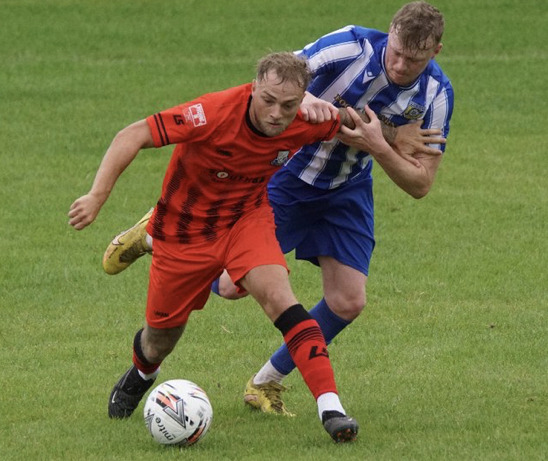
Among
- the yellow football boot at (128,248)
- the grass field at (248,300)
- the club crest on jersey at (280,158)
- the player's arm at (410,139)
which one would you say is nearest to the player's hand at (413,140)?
the player's arm at (410,139)

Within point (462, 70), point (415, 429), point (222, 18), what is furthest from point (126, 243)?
point (222, 18)

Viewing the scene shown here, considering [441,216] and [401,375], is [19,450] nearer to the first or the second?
[401,375]

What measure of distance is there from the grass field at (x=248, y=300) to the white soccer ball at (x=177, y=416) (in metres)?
0.11

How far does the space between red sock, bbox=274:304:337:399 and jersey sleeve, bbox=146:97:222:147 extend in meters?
1.00

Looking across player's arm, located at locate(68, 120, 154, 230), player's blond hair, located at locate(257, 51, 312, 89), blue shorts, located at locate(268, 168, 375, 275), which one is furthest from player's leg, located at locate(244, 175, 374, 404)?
player's arm, located at locate(68, 120, 154, 230)

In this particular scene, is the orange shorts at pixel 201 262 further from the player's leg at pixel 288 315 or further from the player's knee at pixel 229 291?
the player's knee at pixel 229 291

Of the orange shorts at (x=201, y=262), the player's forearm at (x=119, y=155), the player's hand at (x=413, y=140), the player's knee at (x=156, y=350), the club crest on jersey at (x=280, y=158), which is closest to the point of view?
the player's forearm at (x=119, y=155)

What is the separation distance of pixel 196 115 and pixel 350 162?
54.7 inches

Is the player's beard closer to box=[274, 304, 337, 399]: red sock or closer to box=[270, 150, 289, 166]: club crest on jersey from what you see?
box=[270, 150, 289, 166]: club crest on jersey

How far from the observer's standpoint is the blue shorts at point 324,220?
750 cm

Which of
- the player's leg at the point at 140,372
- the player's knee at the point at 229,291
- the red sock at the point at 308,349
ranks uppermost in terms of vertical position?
the red sock at the point at 308,349

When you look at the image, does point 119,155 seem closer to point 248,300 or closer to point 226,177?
point 226,177

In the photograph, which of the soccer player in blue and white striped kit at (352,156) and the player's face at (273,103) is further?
the soccer player in blue and white striped kit at (352,156)

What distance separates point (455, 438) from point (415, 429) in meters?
0.28
